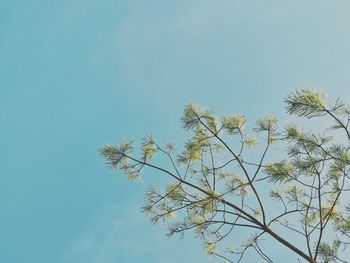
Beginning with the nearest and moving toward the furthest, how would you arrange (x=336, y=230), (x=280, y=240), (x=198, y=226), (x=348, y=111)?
(x=348, y=111), (x=280, y=240), (x=198, y=226), (x=336, y=230)

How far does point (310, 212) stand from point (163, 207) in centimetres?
89

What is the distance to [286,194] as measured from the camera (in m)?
3.22

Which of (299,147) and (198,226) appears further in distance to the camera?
(198,226)


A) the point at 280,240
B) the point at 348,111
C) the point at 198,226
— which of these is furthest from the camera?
the point at 198,226

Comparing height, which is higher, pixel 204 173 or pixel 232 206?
pixel 204 173

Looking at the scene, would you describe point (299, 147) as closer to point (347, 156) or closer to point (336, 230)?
point (347, 156)

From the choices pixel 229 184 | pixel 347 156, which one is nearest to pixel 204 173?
pixel 229 184

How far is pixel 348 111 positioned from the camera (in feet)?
7.95

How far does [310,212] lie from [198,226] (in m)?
0.71

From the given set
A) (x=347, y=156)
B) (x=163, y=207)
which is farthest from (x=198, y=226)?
(x=347, y=156)

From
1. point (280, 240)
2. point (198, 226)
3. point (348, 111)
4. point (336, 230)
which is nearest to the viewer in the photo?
point (348, 111)

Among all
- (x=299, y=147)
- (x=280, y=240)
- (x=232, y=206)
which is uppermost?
(x=299, y=147)

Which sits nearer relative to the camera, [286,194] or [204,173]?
[204,173]

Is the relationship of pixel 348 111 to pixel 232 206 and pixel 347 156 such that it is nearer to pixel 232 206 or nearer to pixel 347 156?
pixel 347 156
